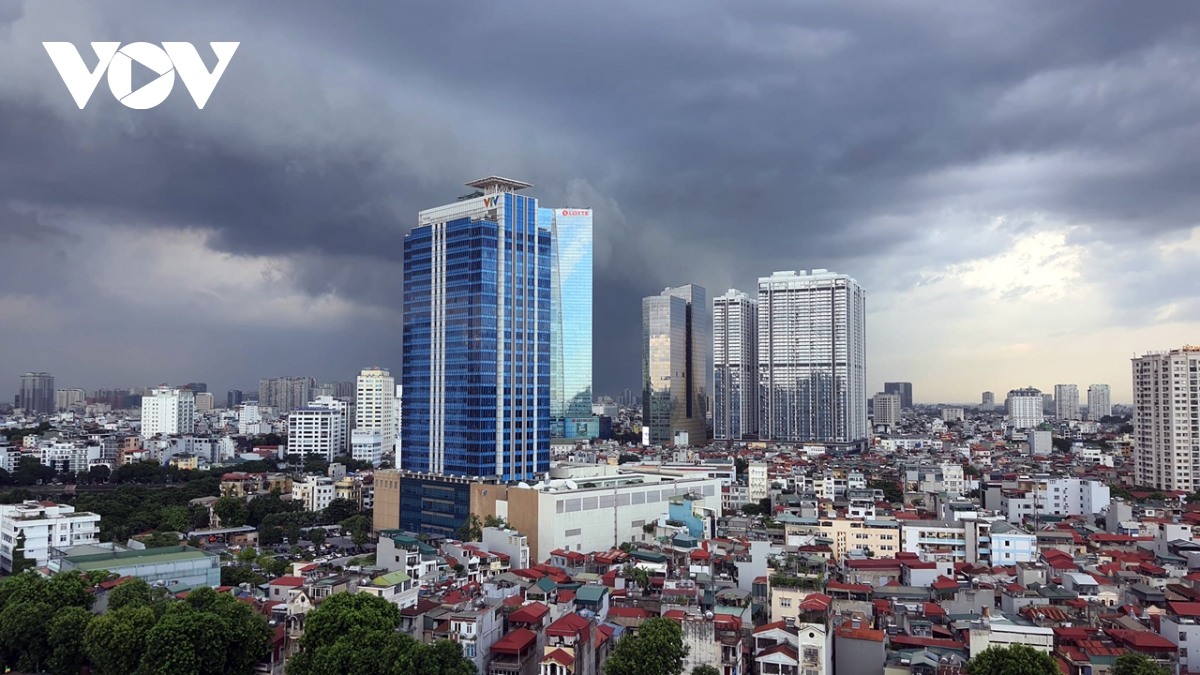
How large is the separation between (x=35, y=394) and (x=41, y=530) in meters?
99.5

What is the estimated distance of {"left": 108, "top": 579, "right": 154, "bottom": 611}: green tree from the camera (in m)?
16.9

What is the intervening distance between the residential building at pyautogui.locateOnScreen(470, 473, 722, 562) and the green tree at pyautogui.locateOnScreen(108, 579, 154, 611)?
11.4 metres

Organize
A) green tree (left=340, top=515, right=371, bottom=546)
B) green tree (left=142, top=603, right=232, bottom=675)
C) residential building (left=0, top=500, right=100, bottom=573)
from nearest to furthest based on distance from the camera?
green tree (left=142, top=603, right=232, bottom=675) < residential building (left=0, top=500, right=100, bottom=573) < green tree (left=340, top=515, right=371, bottom=546)

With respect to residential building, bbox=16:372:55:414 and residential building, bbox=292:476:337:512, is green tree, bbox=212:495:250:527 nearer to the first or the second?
residential building, bbox=292:476:337:512

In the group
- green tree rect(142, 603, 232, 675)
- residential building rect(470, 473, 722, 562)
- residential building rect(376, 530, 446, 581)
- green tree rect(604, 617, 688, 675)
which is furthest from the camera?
residential building rect(470, 473, 722, 562)

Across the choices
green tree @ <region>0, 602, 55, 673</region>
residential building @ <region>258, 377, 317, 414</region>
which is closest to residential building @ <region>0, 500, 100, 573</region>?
green tree @ <region>0, 602, 55, 673</region>

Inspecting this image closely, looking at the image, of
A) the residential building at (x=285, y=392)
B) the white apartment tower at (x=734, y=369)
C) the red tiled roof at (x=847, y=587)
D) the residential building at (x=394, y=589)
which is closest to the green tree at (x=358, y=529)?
the residential building at (x=394, y=589)

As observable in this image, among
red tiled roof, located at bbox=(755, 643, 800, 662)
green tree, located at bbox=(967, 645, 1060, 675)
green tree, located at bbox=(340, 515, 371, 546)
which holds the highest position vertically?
green tree, located at bbox=(967, 645, 1060, 675)

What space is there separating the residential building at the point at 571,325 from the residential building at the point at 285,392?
5647cm

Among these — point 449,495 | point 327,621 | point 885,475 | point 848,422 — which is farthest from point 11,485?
point 848,422

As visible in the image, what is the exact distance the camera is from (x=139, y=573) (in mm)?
20000

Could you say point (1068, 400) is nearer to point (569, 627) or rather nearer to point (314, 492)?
point (314, 492)

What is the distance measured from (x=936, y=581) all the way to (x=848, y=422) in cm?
5378

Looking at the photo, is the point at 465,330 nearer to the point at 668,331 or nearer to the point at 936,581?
the point at 936,581
